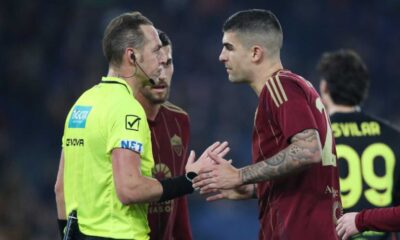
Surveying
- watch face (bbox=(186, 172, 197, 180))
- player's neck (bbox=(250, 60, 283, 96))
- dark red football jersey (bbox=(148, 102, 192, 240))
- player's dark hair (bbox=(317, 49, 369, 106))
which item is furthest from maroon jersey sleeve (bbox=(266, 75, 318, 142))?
player's dark hair (bbox=(317, 49, 369, 106))

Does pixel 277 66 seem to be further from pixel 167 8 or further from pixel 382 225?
pixel 167 8

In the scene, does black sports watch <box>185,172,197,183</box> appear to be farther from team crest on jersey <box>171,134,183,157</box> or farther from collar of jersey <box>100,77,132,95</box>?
team crest on jersey <box>171,134,183,157</box>

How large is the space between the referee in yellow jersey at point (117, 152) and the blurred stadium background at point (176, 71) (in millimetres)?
6332

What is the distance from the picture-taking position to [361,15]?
1507 centimetres

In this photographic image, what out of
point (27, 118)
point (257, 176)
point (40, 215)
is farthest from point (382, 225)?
point (27, 118)

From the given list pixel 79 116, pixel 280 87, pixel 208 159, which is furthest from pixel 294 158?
pixel 79 116

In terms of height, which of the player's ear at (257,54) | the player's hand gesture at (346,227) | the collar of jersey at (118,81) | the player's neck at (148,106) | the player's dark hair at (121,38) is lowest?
the player's hand gesture at (346,227)

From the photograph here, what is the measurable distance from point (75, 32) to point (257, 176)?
368 inches

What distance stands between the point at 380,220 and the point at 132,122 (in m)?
1.48

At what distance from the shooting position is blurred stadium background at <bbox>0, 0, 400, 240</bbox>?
11773 mm

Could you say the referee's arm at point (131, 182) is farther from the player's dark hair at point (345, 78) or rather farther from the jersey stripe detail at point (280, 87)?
the player's dark hair at point (345, 78)

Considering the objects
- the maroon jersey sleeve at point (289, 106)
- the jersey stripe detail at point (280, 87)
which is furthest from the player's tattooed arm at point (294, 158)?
the jersey stripe detail at point (280, 87)

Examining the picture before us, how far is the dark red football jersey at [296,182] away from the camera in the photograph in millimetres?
4727

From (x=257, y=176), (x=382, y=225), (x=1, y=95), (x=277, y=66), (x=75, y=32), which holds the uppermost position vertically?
(x=75, y=32)
